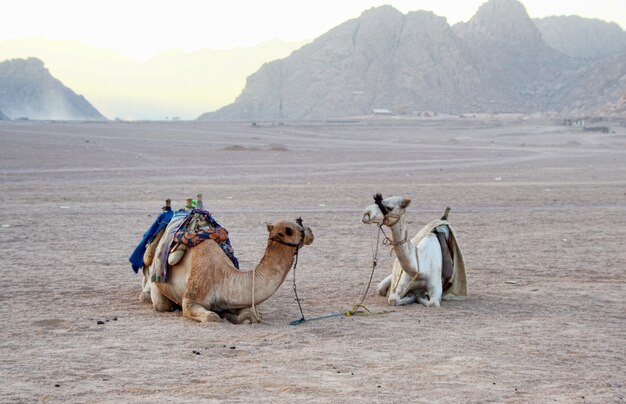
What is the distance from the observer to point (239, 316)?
8.81 metres

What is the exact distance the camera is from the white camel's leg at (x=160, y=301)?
9531 millimetres

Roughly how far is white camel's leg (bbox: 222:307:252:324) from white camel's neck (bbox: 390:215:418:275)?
5.45 ft

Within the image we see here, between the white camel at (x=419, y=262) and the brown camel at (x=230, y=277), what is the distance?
837 mm

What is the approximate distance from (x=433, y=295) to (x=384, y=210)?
4.55 feet

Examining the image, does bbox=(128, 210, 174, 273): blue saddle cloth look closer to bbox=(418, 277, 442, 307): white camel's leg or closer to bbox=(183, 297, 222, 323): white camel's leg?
bbox=(183, 297, 222, 323): white camel's leg

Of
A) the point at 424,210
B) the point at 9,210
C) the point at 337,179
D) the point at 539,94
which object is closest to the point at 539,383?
the point at 424,210

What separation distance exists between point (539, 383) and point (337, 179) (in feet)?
74.3

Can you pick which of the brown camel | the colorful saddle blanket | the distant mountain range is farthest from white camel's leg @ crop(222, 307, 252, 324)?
the distant mountain range

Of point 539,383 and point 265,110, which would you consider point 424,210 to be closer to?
point 539,383

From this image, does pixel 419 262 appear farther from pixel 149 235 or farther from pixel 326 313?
pixel 149 235

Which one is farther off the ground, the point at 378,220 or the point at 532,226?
the point at 378,220

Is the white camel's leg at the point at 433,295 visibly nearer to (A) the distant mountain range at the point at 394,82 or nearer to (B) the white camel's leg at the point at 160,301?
(B) the white camel's leg at the point at 160,301

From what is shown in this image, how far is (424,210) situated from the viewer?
2020cm

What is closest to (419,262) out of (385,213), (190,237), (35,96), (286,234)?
(385,213)
